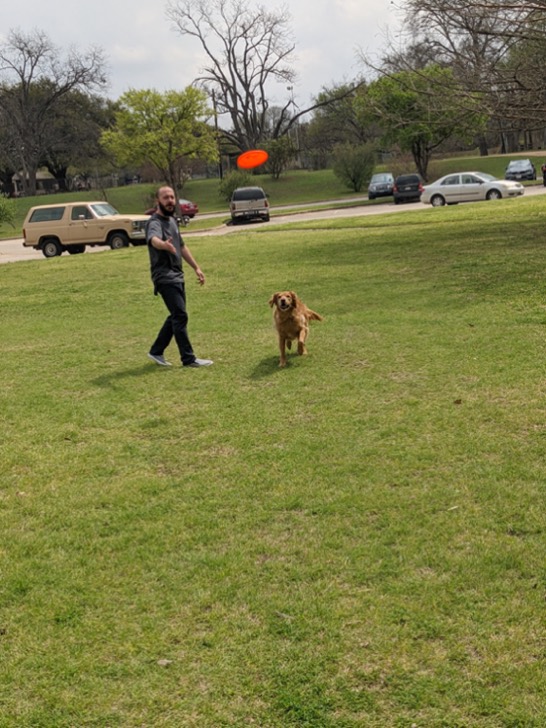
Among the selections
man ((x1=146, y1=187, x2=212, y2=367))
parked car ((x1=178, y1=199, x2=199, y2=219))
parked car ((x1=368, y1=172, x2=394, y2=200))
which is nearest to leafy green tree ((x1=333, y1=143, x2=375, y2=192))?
parked car ((x1=368, y1=172, x2=394, y2=200))

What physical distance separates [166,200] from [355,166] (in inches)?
1821

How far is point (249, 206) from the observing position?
33062 mm

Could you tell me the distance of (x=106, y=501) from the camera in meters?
4.28

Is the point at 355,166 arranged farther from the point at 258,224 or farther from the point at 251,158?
the point at 258,224

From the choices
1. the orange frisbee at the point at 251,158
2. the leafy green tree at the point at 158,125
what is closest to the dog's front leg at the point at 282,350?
the leafy green tree at the point at 158,125

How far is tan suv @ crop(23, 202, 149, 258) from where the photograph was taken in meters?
23.3

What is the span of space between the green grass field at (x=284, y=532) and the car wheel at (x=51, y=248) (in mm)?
16459

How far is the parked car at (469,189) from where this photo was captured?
29.4 meters

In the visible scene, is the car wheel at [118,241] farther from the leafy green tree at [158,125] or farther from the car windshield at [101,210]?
the leafy green tree at [158,125]

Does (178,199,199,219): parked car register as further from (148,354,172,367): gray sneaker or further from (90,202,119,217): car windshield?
(148,354,172,367): gray sneaker

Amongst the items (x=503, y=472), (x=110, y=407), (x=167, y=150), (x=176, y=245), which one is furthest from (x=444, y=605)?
(x=167, y=150)

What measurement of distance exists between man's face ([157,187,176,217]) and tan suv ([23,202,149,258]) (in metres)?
16.5

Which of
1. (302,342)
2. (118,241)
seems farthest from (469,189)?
(302,342)

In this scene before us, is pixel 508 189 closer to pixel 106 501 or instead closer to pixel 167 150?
pixel 167 150
